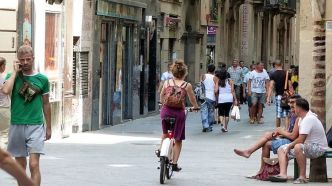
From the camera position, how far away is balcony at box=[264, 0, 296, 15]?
206 ft

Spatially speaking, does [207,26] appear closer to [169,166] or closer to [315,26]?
[315,26]

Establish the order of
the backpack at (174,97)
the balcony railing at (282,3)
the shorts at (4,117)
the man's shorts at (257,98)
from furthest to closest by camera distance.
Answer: the balcony railing at (282,3), the man's shorts at (257,98), the shorts at (4,117), the backpack at (174,97)

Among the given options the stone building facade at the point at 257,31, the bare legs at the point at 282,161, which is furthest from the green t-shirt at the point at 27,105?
the stone building facade at the point at 257,31

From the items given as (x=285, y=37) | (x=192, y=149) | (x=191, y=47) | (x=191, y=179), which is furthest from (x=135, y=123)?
(x=285, y=37)

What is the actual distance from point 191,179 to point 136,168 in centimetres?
180

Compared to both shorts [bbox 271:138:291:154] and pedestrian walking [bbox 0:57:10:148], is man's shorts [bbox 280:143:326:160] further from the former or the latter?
pedestrian walking [bbox 0:57:10:148]

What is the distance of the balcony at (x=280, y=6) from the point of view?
6266 centimetres

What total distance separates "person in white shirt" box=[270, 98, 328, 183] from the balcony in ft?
151

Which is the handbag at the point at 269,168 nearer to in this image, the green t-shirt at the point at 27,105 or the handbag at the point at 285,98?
the green t-shirt at the point at 27,105

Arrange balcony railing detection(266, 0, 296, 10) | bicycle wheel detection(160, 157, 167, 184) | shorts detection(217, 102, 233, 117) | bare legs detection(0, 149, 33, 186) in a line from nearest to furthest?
bare legs detection(0, 149, 33, 186) → bicycle wheel detection(160, 157, 167, 184) → shorts detection(217, 102, 233, 117) → balcony railing detection(266, 0, 296, 10)

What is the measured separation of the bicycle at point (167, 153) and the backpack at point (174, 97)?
214mm

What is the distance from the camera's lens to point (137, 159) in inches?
767

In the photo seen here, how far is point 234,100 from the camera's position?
28.9 metres

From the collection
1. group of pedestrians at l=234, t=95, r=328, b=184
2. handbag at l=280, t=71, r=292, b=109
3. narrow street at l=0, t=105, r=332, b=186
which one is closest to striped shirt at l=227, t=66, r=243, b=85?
narrow street at l=0, t=105, r=332, b=186
